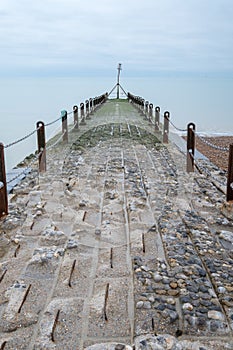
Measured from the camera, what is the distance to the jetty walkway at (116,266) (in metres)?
2.22

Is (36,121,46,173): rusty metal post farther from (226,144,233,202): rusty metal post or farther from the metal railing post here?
(226,144,233,202): rusty metal post

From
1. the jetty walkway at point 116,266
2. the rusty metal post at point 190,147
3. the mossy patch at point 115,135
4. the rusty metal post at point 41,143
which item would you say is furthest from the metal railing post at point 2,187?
the mossy patch at point 115,135

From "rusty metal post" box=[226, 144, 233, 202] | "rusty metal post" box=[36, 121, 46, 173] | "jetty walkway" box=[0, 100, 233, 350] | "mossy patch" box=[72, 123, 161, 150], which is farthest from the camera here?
"mossy patch" box=[72, 123, 161, 150]

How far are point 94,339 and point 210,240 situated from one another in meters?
1.73

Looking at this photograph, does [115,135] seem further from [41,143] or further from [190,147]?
[41,143]

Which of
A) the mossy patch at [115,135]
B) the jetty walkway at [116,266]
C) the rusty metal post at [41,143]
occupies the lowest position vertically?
the jetty walkway at [116,266]

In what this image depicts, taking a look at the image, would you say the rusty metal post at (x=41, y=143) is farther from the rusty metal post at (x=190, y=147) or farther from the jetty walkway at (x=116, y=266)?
the rusty metal post at (x=190, y=147)

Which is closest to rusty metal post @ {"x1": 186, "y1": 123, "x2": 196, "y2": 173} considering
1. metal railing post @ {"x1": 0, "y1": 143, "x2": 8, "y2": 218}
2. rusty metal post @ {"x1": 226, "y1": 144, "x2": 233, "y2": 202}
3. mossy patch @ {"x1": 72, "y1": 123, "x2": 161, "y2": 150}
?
rusty metal post @ {"x1": 226, "y1": 144, "x2": 233, "y2": 202}

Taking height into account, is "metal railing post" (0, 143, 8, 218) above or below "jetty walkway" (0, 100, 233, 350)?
above

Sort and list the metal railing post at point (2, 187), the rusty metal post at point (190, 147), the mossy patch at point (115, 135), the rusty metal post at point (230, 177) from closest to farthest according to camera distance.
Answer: the metal railing post at point (2, 187) → the rusty metal post at point (230, 177) → the rusty metal post at point (190, 147) → the mossy patch at point (115, 135)

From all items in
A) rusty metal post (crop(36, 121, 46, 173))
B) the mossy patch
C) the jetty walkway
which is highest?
rusty metal post (crop(36, 121, 46, 173))

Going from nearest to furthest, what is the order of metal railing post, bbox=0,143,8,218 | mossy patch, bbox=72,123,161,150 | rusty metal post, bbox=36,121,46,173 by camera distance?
metal railing post, bbox=0,143,8,218 → rusty metal post, bbox=36,121,46,173 → mossy patch, bbox=72,123,161,150

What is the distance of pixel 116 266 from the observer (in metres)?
3.04

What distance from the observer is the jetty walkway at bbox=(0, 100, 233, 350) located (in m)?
2.22
